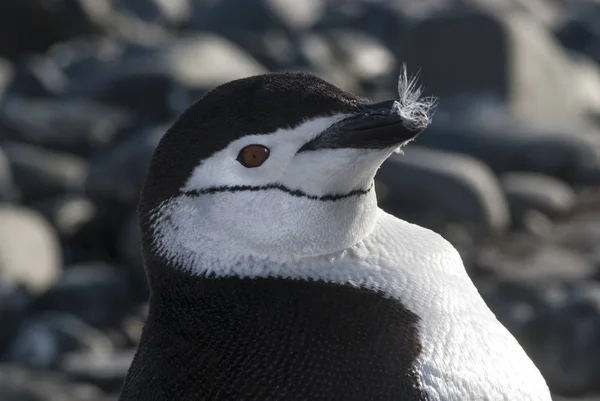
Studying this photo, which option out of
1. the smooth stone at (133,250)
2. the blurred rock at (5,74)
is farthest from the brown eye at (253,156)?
the blurred rock at (5,74)

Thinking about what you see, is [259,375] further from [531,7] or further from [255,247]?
[531,7]

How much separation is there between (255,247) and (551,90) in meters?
13.1

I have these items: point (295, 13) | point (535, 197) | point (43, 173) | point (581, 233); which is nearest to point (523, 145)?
point (535, 197)

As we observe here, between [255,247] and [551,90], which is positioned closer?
[255,247]

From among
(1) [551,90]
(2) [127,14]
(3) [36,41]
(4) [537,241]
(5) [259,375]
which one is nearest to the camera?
(5) [259,375]

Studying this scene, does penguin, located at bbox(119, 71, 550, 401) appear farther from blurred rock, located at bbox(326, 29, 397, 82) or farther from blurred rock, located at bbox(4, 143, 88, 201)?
blurred rock, located at bbox(326, 29, 397, 82)

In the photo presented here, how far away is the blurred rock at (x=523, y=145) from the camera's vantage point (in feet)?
41.8

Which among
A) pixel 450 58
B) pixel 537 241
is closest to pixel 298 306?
pixel 537 241

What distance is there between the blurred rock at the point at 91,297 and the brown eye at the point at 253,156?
668 centimetres

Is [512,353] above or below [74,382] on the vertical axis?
above

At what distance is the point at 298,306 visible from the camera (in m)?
2.50

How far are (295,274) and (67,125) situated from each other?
489 inches

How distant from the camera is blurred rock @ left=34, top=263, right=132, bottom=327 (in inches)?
365

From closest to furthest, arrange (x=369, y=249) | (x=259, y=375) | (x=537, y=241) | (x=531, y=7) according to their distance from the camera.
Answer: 1. (x=259, y=375)
2. (x=369, y=249)
3. (x=537, y=241)
4. (x=531, y=7)
